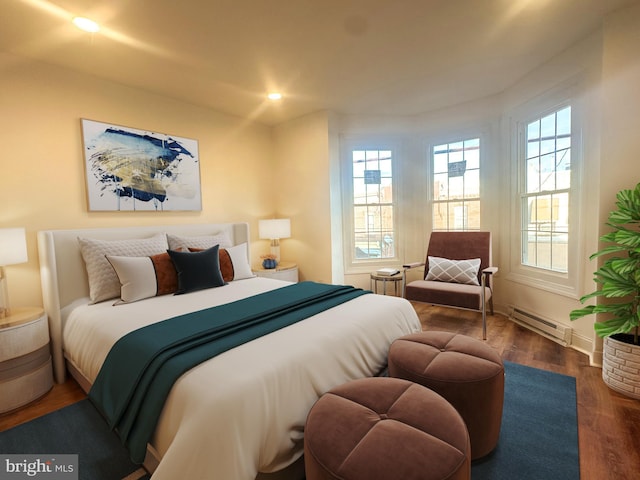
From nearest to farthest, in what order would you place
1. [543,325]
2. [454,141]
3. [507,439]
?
[507,439] < [543,325] < [454,141]

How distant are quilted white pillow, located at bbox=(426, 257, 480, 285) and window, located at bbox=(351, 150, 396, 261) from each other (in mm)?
902

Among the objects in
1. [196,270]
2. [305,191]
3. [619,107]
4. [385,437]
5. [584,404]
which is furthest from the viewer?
[305,191]

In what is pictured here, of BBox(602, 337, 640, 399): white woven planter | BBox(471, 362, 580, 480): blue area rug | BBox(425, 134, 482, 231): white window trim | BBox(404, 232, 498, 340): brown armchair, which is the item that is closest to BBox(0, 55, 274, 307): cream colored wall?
BBox(404, 232, 498, 340): brown armchair

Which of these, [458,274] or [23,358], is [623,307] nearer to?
[458,274]

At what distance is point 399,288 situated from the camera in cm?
443

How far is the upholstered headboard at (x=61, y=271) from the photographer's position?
93.8 inches

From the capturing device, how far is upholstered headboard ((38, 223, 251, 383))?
238cm

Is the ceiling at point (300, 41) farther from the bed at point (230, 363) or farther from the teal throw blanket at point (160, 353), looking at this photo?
the teal throw blanket at point (160, 353)

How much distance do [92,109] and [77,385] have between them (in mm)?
2362

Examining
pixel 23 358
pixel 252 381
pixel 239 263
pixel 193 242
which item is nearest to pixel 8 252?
pixel 23 358

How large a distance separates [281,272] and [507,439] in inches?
111

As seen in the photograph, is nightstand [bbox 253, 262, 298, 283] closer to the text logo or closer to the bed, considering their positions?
the bed

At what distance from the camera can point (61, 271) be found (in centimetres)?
252

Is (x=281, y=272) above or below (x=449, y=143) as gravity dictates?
below
